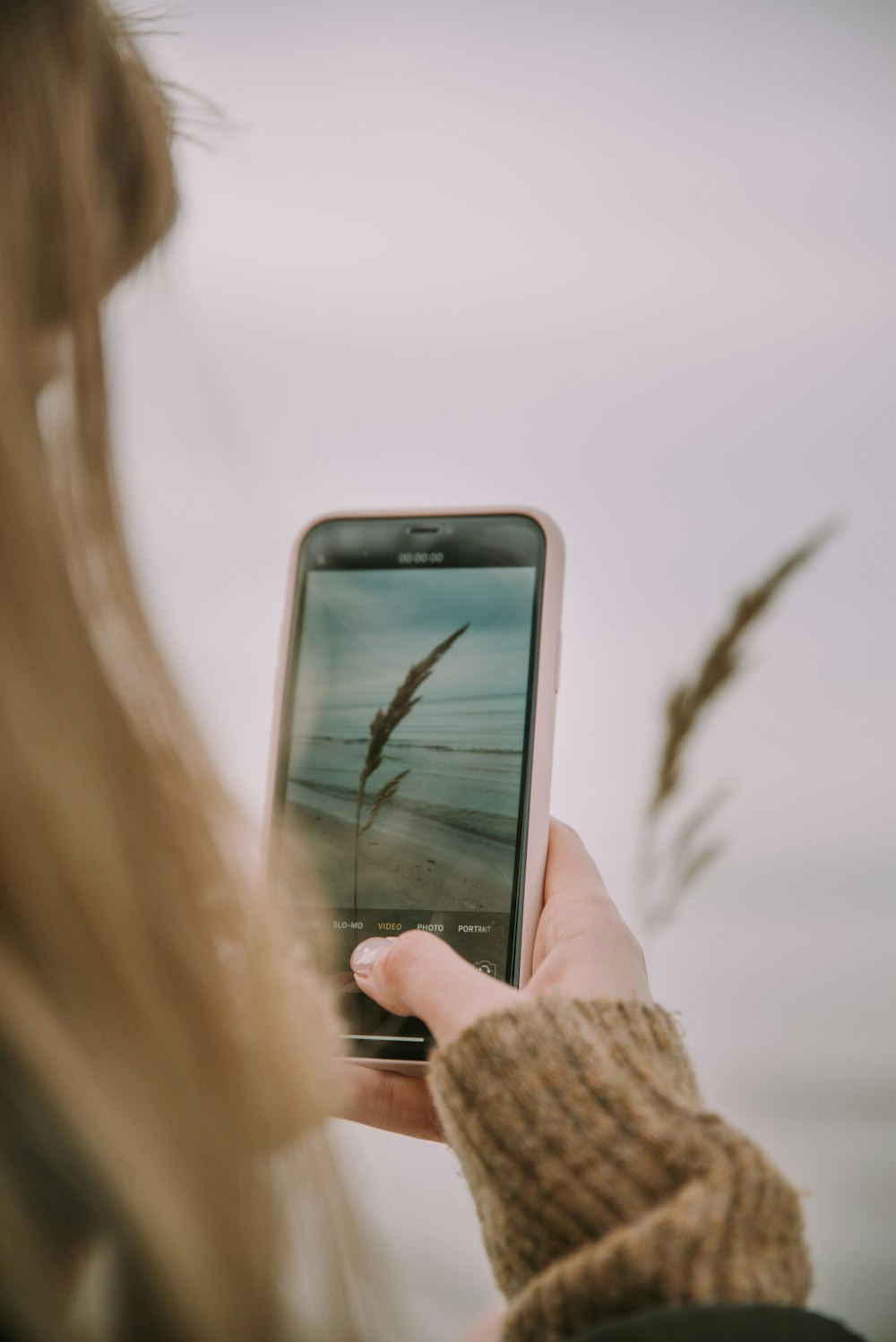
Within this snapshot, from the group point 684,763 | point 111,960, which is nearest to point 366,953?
point 684,763

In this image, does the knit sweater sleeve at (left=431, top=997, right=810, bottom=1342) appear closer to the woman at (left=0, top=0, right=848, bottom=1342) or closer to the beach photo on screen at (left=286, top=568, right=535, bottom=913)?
the woman at (left=0, top=0, right=848, bottom=1342)

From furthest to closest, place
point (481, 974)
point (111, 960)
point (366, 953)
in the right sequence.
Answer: point (366, 953), point (481, 974), point (111, 960)

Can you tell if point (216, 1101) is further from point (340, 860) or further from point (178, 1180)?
point (340, 860)

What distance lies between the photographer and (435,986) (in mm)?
335

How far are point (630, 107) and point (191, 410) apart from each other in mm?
533

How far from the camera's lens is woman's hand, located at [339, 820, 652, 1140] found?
326 millimetres

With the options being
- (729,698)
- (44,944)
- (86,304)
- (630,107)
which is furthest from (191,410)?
(630,107)

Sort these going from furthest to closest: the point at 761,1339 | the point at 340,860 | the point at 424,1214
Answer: the point at 424,1214 → the point at 340,860 → the point at 761,1339

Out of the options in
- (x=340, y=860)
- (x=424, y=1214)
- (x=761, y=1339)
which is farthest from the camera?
(x=424, y=1214)

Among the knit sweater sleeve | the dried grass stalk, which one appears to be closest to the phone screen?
the dried grass stalk

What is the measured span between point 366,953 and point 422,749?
107 mm

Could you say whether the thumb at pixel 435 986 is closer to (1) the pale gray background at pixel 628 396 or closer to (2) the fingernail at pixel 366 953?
(2) the fingernail at pixel 366 953

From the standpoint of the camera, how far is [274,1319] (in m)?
0.20

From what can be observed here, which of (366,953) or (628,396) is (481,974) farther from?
(628,396)
